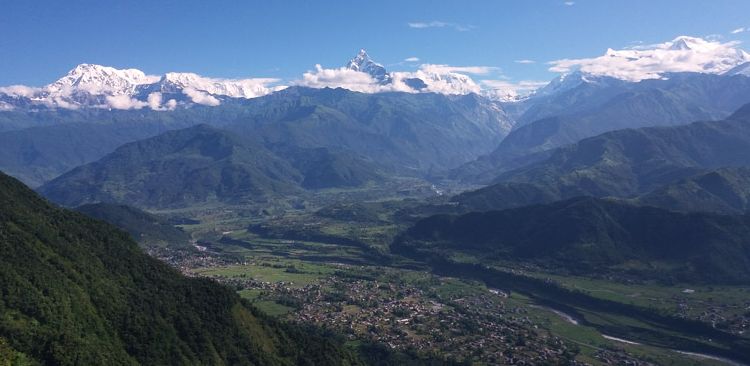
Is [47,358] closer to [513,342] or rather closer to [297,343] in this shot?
[297,343]

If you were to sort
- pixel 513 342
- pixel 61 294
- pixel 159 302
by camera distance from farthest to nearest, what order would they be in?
pixel 513 342
pixel 159 302
pixel 61 294

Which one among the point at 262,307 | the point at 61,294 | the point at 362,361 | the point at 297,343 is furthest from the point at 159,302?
the point at 262,307

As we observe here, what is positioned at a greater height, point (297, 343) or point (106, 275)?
point (106, 275)

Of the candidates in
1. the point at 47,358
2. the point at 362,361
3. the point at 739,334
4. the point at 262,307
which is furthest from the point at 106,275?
the point at 739,334

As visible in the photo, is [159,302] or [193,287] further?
[193,287]

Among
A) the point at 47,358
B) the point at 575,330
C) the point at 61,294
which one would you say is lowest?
the point at 575,330

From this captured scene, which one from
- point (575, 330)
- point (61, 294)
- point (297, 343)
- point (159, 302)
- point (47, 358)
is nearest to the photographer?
point (47, 358)
